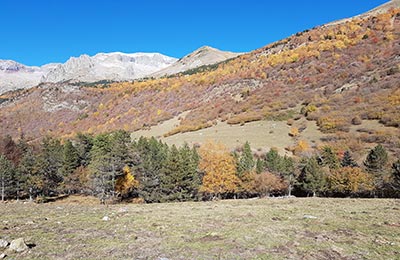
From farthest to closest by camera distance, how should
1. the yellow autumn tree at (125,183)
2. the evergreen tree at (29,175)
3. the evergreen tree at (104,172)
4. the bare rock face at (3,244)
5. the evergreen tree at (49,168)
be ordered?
the evergreen tree at (49,168)
the evergreen tree at (29,175)
the yellow autumn tree at (125,183)
the evergreen tree at (104,172)
the bare rock face at (3,244)

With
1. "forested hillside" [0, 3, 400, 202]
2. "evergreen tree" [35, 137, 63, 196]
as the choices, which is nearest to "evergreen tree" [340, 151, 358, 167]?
"forested hillside" [0, 3, 400, 202]

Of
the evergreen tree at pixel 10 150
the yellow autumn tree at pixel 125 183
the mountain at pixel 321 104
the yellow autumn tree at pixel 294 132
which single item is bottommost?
the yellow autumn tree at pixel 125 183

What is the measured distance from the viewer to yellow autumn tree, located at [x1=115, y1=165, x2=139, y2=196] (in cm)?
6619

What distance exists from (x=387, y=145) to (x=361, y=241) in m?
86.8

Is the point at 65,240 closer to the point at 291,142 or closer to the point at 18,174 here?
the point at 18,174

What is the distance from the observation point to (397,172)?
56.8m

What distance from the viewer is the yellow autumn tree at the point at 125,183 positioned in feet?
217

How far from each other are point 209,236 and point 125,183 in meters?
54.8

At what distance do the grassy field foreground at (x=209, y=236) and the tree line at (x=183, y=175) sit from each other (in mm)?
34167

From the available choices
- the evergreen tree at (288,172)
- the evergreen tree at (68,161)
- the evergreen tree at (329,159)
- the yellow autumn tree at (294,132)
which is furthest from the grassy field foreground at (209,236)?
the yellow autumn tree at (294,132)

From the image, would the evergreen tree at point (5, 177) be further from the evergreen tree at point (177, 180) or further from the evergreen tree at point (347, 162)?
the evergreen tree at point (347, 162)

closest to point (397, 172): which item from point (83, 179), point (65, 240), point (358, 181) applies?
point (358, 181)

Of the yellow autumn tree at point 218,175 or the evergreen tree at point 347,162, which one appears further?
the evergreen tree at point 347,162

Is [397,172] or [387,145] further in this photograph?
[387,145]
